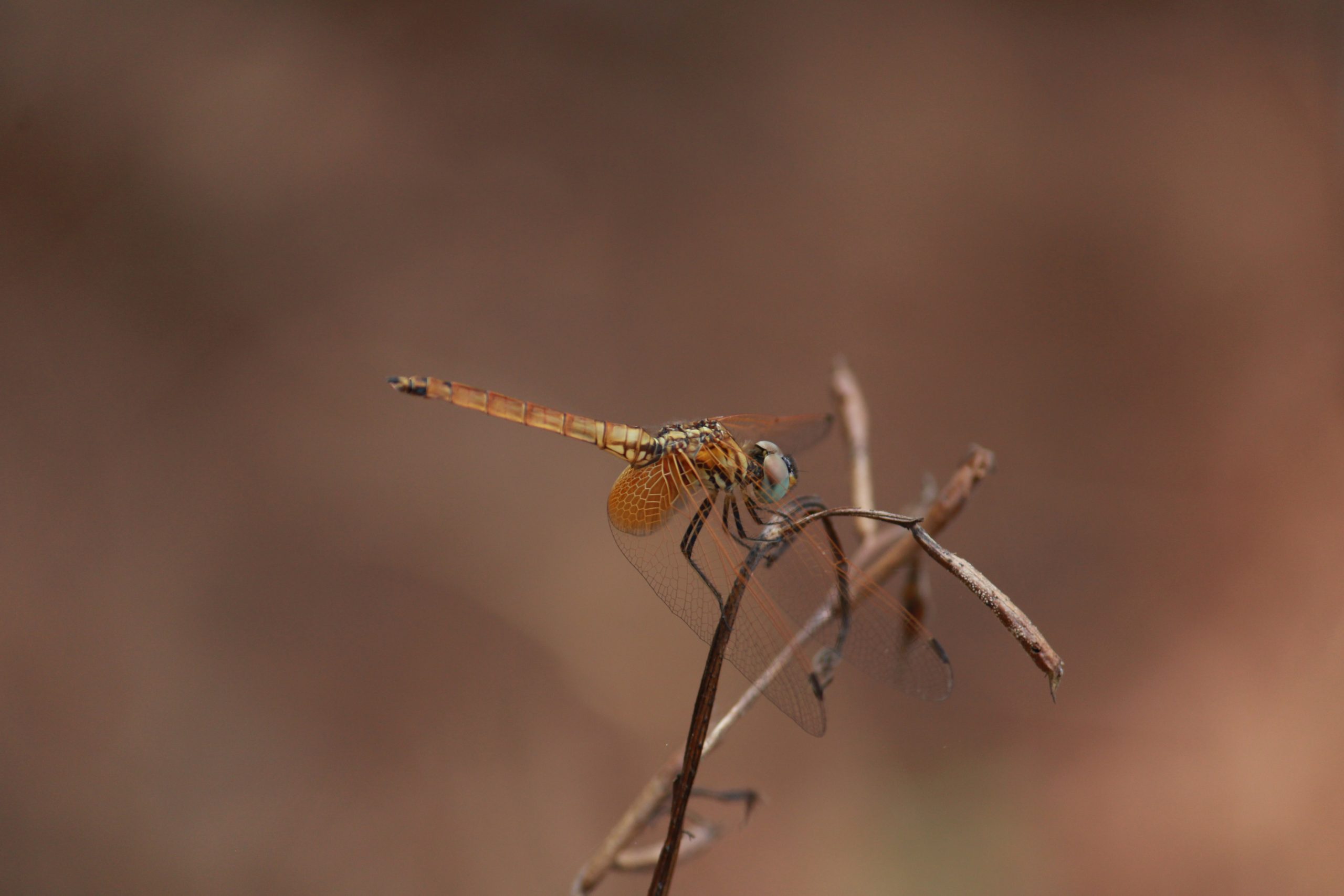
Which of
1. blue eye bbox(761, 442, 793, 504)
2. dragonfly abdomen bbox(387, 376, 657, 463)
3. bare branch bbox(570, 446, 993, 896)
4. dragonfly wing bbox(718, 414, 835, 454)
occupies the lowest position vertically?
bare branch bbox(570, 446, 993, 896)

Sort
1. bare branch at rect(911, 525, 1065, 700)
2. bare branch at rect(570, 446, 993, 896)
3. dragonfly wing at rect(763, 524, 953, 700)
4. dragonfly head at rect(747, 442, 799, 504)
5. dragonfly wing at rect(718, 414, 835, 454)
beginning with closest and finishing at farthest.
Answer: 1. bare branch at rect(911, 525, 1065, 700)
2. bare branch at rect(570, 446, 993, 896)
3. dragonfly wing at rect(763, 524, 953, 700)
4. dragonfly head at rect(747, 442, 799, 504)
5. dragonfly wing at rect(718, 414, 835, 454)

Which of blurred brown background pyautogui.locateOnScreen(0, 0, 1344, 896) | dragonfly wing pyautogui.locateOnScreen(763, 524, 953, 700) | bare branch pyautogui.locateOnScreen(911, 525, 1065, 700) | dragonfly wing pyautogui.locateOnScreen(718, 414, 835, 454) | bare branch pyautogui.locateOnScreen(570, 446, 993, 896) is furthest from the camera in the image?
blurred brown background pyautogui.locateOnScreen(0, 0, 1344, 896)

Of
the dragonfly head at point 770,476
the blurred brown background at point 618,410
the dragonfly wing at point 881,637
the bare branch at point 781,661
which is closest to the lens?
the bare branch at point 781,661

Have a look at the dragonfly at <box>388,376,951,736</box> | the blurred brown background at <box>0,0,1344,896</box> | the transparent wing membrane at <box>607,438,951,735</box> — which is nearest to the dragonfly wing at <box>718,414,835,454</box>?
the dragonfly at <box>388,376,951,736</box>

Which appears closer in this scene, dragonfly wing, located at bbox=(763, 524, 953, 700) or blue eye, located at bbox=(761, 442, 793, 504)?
dragonfly wing, located at bbox=(763, 524, 953, 700)

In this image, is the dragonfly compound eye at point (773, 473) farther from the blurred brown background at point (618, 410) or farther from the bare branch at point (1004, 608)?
the blurred brown background at point (618, 410)

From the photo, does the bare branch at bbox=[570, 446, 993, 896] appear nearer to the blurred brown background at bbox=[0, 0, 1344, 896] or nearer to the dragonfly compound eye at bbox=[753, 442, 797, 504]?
the dragonfly compound eye at bbox=[753, 442, 797, 504]

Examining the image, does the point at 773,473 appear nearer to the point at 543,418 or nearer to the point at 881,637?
the point at 881,637

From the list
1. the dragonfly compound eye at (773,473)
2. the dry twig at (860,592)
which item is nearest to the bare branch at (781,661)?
the dry twig at (860,592)

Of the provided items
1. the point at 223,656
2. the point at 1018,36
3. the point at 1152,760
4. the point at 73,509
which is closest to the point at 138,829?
the point at 223,656

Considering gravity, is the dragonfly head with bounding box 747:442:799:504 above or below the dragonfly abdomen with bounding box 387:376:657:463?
below
